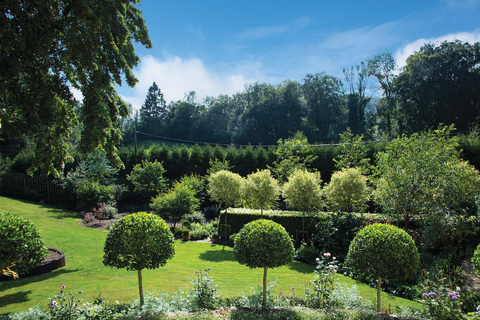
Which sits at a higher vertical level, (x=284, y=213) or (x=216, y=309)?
(x=284, y=213)

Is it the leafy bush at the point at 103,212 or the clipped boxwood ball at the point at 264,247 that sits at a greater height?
the clipped boxwood ball at the point at 264,247

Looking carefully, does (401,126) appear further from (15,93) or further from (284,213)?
(15,93)

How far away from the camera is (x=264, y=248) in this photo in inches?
191

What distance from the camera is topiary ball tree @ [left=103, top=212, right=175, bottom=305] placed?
437 cm

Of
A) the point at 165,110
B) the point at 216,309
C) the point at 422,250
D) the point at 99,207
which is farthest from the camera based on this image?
the point at 165,110

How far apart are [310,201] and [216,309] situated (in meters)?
6.65

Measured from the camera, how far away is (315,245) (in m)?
10.3

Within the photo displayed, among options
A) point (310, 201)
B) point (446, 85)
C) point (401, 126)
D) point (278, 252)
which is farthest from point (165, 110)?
point (278, 252)

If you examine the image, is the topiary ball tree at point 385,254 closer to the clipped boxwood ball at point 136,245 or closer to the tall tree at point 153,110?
the clipped boxwood ball at point 136,245

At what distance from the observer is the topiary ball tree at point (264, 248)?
15.9ft

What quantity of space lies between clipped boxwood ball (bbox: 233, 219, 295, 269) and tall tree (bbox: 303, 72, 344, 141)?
38.2 metres

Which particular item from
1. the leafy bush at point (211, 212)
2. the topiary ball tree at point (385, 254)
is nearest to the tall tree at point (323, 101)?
the leafy bush at point (211, 212)

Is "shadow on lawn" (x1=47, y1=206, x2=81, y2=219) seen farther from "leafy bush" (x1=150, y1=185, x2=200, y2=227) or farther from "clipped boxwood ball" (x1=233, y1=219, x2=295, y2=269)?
"clipped boxwood ball" (x1=233, y1=219, x2=295, y2=269)

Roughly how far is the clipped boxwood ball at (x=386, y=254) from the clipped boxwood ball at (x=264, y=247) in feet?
4.38
